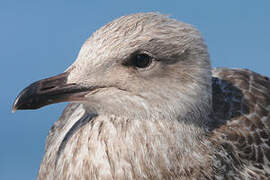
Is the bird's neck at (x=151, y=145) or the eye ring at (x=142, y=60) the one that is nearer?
the eye ring at (x=142, y=60)

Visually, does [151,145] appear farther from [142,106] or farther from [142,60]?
[142,60]

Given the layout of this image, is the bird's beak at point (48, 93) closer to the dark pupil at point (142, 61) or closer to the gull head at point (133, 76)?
the gull head at point (133, 76)

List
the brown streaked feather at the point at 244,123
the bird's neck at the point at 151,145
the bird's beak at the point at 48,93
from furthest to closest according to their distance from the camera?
the brown streaked feather at the point at 244,123
the bird's neck at the point at 151,145
the bird's beak at the point at 48,93

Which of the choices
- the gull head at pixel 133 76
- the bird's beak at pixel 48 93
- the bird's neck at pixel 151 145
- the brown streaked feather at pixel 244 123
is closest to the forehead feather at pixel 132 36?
the gull head at pixel 133 76

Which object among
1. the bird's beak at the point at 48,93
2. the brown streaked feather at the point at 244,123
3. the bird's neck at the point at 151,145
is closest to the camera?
the bird's beak at the point at 48,93

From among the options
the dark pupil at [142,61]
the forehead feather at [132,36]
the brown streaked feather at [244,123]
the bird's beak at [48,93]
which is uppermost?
the forehead feather at [132,36]

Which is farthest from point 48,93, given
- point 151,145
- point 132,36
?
point 151,145

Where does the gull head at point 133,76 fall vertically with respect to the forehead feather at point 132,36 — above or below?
below
